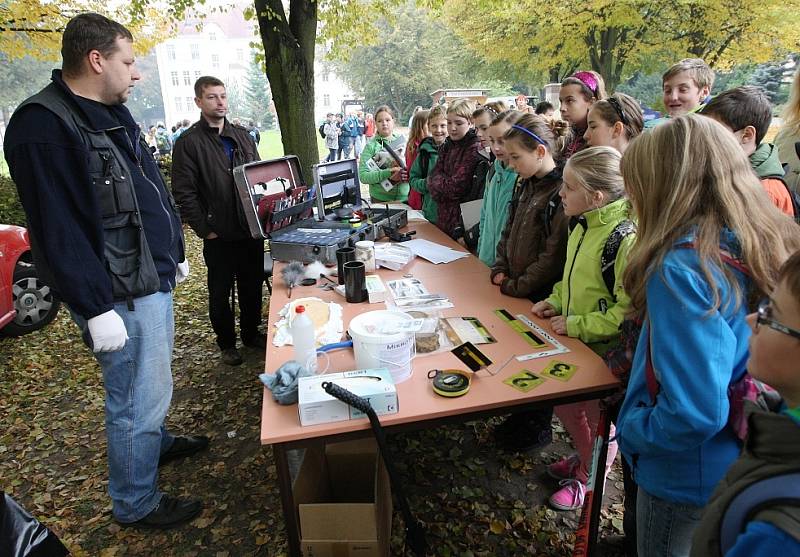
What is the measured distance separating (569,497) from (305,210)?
245 centimetres

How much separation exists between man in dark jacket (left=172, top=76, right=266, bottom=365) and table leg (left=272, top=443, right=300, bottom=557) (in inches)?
84.7

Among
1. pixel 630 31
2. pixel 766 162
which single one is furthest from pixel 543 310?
pixel 630 31

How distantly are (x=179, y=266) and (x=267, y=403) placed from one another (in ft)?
3.96

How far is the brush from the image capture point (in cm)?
266

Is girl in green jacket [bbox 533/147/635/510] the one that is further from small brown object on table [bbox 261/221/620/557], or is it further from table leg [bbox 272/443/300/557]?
table leg [bbox 272/443/300/557]

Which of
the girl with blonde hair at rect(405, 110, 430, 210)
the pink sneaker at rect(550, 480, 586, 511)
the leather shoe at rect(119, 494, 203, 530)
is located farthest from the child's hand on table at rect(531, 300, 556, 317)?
the girl with blonde hair at rect(405, 110, 430, 210)

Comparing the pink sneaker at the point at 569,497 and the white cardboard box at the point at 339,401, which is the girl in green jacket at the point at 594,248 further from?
the white cardboard box at the point at 339,401

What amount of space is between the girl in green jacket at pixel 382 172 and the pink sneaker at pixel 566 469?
10.3 ft

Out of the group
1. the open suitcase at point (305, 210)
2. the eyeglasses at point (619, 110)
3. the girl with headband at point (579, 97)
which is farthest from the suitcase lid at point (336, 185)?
the eyeglasses at point (619, 110)

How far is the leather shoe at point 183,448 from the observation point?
2692 millimetres

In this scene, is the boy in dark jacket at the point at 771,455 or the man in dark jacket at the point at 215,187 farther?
the man in dark jacket at the point at 215,187

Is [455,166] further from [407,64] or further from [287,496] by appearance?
[407,64]

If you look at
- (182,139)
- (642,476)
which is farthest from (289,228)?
(642,476)

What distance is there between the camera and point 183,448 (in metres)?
2.73
